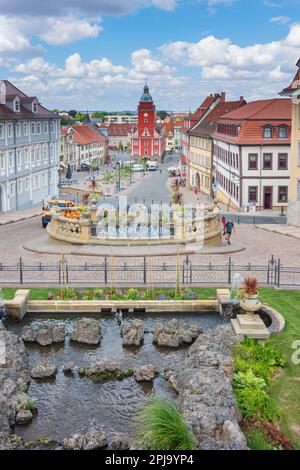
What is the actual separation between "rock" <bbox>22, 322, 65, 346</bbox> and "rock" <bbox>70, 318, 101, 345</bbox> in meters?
0.40

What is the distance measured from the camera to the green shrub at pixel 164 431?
11.4m

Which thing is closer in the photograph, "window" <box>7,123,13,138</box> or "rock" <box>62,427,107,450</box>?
"rock" <box>62,427,107,450</box>

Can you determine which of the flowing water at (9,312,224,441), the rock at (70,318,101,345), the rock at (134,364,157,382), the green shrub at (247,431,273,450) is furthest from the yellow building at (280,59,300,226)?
the green shrub at (247,431,273,450)

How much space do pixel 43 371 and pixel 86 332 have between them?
270cm

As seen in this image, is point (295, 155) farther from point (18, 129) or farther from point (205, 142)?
point (205, 142)

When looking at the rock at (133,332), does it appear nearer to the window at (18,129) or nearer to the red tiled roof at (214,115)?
the window at (18,129)

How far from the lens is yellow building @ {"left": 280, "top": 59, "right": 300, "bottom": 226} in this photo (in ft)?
136

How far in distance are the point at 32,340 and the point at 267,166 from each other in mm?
39902

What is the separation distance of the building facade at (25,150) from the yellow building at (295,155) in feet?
82.3

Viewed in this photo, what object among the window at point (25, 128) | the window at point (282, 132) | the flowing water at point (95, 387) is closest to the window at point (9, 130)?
the window at point (25, 128)

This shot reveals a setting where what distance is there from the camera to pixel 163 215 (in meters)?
34.6

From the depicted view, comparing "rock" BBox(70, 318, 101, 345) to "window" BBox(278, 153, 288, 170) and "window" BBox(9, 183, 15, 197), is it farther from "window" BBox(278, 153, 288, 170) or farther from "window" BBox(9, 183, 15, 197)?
"window" BBox(278, 153, 288, 170)

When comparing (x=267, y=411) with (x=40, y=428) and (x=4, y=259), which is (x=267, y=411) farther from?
(x=4, y=259)
